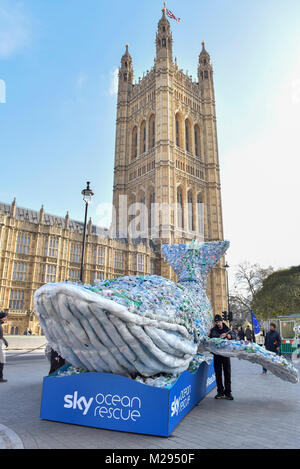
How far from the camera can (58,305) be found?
3311 millimetres

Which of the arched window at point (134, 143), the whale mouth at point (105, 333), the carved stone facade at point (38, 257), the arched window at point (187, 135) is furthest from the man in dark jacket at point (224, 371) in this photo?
the arched window at point (134, 143)

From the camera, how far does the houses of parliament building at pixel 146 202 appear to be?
102 feet

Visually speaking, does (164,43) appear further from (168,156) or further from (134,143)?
(168,156)

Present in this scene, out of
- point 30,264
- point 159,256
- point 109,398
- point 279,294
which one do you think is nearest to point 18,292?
point 30,264

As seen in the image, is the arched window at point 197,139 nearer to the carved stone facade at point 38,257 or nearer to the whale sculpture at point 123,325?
the carved stone facade at point 38,257

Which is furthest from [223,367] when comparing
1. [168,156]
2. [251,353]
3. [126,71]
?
[126,71]

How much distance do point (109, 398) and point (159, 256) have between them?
38822mm

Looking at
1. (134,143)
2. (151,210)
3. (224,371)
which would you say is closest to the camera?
(224,371)

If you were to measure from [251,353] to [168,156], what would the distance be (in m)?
42.1

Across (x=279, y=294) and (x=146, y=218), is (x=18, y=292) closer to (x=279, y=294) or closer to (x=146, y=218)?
(x=146, y=218)

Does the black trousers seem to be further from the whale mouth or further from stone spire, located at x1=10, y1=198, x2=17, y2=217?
stone spire, located at x1=10, y1=198, x2=17, y2=217

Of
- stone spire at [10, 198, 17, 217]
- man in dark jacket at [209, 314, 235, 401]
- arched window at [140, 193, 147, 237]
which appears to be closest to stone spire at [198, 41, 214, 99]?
arched window at [140, 193, 147, 237]

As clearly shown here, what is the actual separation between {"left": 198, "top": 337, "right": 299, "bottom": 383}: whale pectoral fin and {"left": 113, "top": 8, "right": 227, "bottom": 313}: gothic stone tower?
117 feet

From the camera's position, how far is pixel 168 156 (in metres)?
45.0
